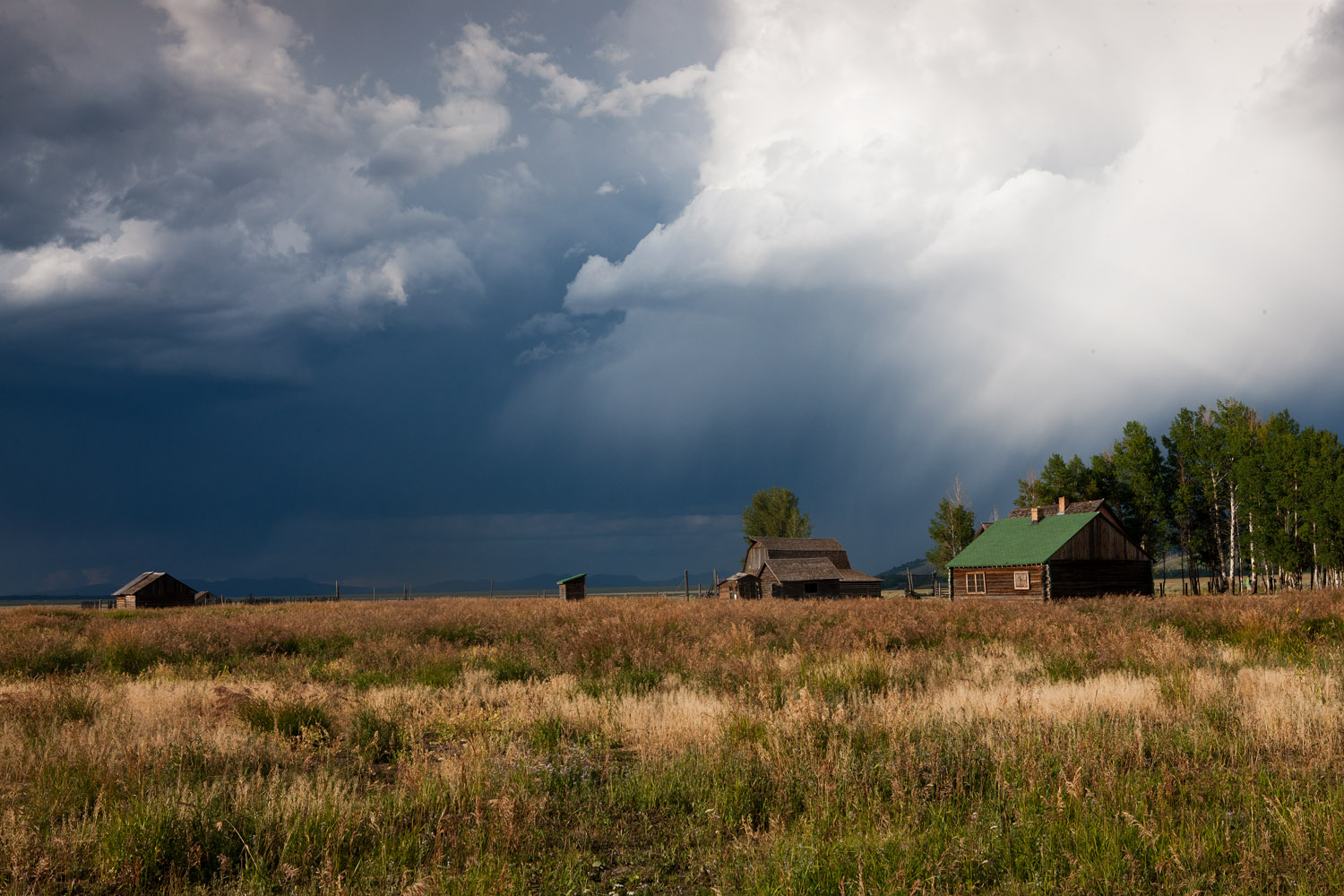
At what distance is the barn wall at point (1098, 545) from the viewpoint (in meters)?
46.8

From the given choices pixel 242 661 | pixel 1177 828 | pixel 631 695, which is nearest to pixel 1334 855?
pixel 1177 828

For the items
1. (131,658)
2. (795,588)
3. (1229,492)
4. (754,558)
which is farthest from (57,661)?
(1229,492)

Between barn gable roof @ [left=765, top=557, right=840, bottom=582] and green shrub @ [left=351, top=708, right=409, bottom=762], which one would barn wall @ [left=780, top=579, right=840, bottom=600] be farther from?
green shrub @ [left=351, top=708, right=409, bottom=762]

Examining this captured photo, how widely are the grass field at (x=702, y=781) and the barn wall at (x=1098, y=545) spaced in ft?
120

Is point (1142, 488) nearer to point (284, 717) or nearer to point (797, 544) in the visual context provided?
point (797, 544)

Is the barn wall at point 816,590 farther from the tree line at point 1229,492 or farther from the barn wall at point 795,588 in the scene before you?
the tree line at point 1229,492

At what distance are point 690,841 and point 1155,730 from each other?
205 inches

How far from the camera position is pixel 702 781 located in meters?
6.54

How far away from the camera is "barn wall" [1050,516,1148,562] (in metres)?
46.8

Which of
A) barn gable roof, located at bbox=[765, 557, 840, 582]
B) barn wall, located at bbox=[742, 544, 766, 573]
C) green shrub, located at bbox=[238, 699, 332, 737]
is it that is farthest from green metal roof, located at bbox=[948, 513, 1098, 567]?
green shrub, located at bbox=[238, 699, 332, 737]

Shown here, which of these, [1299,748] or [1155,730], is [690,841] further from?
[1299,748]

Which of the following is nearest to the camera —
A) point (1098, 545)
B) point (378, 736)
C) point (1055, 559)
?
point (378, 736)

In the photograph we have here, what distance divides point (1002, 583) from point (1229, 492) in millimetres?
28798

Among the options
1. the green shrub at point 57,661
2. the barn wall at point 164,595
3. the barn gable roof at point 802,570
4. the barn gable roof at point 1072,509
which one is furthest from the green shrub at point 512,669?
the barn wall at point 164,595
